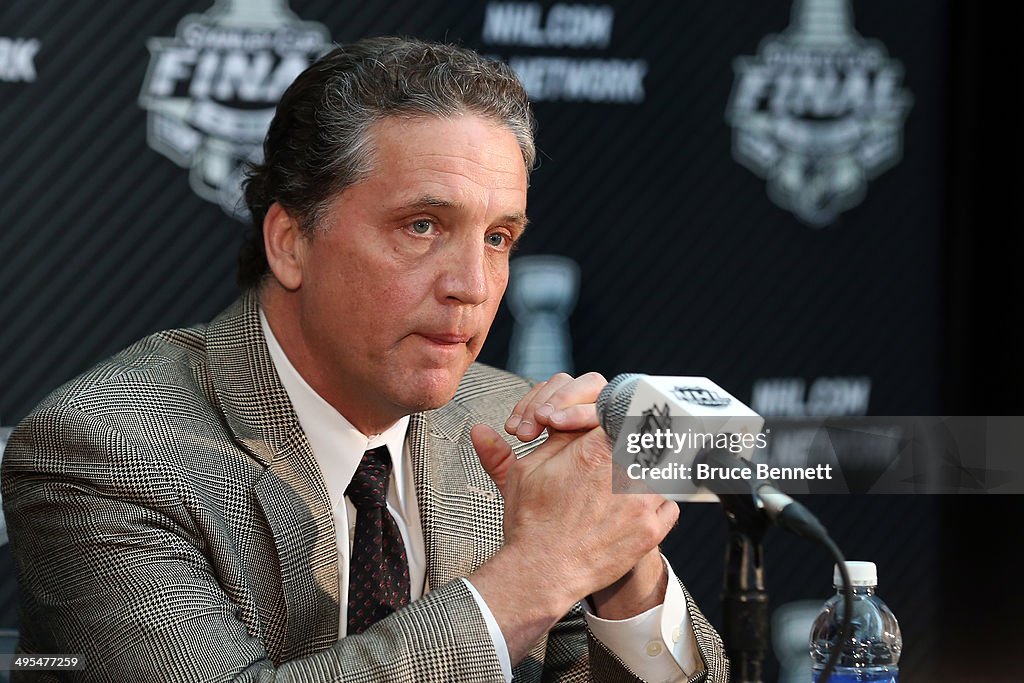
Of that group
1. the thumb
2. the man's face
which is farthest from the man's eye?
the thumb

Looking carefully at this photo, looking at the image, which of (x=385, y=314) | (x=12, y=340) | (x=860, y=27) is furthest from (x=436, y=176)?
(x=860, y=27)

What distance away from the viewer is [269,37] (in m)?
3.12

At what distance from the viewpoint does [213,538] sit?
184 centimetres

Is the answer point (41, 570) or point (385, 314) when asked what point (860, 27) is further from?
point (41, 570)

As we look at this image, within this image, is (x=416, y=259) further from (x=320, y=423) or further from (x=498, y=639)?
(x=498, y=639)

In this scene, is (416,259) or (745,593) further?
(416,259)

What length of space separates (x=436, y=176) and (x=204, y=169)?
1.31 meters

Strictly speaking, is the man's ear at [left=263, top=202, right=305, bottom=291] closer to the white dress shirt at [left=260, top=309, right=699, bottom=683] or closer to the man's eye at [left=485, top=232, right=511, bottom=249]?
the white dress shirt at [left=260, top=309, right=699, bottom=683]

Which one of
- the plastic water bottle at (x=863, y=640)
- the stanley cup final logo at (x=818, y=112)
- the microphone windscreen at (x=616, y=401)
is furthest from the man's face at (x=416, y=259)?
the stanley cup final logo at (x=818, y=112)

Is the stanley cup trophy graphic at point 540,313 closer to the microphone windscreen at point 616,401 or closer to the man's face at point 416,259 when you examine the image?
the man's face at point 416,259

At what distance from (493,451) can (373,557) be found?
0.28 metres

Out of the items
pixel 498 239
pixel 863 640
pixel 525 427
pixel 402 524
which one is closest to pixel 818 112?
pixel 498 239

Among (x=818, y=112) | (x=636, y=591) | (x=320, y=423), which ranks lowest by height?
(x=636, y=591)

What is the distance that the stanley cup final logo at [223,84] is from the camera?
3.07 m
